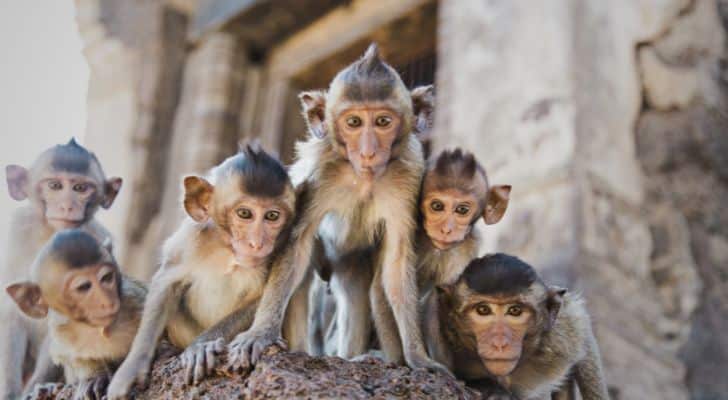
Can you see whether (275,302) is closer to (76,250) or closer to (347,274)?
(347,274)

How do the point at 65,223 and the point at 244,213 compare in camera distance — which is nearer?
the point at 244,213

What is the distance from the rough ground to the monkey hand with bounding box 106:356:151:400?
7 centimetres

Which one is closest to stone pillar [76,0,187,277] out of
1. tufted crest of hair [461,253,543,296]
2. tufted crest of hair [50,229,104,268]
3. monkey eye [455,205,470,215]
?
tufted crest of hair [50,229,104,268]

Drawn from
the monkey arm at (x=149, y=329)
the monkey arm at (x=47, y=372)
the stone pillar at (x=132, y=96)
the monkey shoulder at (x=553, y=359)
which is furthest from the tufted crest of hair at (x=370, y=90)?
the stone pillar at (x=132, y=96)

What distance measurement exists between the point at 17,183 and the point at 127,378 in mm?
1646

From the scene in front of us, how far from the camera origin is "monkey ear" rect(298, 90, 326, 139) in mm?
3664

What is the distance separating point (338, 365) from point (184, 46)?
19.8 ft

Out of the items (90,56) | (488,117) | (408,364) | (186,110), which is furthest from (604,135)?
(90,56)

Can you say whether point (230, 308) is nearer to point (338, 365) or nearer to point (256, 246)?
point (256, 246)

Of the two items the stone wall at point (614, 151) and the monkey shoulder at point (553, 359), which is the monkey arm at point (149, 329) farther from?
the stone wall at point (614, 151)

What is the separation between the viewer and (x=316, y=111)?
3693 millimetres

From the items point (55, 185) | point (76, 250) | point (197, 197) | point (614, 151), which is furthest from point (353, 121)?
point (614, 151)

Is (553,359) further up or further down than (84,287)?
further down

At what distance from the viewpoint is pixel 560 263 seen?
4.92 metres
